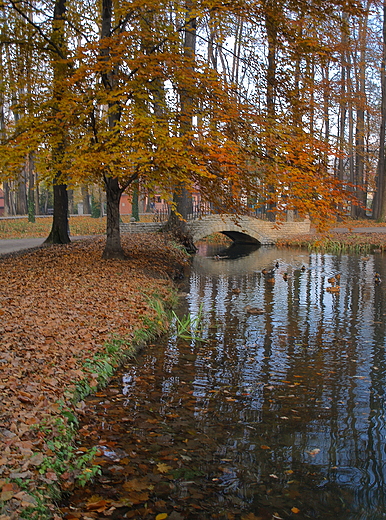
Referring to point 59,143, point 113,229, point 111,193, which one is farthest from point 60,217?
point 59,143

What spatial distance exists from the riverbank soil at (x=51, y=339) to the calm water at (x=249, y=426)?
0.38 m

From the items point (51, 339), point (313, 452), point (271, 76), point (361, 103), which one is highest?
point (361, 103)

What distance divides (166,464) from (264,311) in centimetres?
669

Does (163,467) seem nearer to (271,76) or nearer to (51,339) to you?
(51,339)

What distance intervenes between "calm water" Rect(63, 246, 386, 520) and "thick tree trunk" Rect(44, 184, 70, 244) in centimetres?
871

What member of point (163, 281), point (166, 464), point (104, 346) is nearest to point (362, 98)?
point (163, 281)

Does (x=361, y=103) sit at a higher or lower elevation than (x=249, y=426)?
higher

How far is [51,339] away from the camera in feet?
21.3

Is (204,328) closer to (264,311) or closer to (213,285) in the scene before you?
(264,311)

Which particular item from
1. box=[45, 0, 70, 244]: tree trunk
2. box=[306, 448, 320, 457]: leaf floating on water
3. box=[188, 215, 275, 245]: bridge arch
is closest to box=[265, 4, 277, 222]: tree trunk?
box=[45, 0, 70, 244]: tree trunk

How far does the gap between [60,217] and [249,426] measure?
1331cm

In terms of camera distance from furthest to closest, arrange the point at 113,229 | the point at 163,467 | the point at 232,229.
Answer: the point at 232,229 → the point at 113,229 → the point at 163,467

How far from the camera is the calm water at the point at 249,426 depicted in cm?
390

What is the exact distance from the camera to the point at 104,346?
678cm
